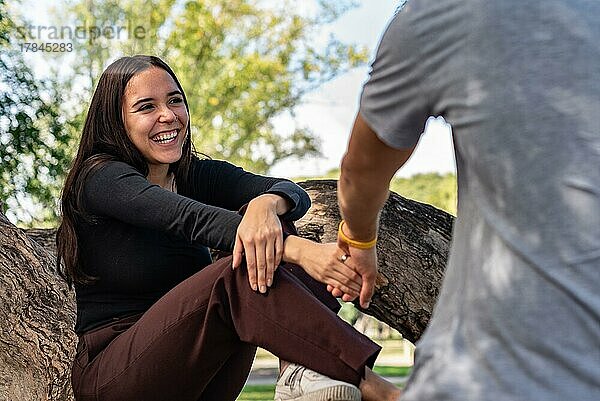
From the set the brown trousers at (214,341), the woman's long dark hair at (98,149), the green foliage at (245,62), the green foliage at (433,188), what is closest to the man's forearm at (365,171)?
the brown trousers at (214,341)

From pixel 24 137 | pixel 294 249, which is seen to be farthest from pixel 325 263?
pixel 24 137

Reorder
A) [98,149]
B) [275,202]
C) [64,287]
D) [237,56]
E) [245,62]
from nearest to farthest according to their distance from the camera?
[275,202], [98,149], [64,287], [237,56], [245,62]

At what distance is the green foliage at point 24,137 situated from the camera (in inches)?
216

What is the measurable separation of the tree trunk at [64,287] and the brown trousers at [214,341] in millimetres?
603

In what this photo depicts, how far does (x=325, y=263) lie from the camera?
2.01 m

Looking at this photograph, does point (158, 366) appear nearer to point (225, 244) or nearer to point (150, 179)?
Result: point (225, 244)

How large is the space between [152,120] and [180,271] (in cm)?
41

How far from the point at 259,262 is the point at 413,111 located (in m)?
0.88

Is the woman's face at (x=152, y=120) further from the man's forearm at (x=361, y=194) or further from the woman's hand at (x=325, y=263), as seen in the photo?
the man's forearm at (x=361, y=194)

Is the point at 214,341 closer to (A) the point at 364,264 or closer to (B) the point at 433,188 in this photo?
(A) the point at 364,264

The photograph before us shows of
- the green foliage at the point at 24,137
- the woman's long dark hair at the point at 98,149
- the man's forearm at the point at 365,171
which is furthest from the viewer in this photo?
the green foliage at the point at 24,137

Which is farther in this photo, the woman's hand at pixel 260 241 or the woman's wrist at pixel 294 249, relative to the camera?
the woman's wrist at pixel 294 249

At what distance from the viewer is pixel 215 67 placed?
1656 centimetres

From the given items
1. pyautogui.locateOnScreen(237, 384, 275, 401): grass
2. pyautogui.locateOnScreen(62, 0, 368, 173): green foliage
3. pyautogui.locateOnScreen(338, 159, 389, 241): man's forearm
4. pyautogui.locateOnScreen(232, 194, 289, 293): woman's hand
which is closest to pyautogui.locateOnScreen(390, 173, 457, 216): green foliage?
pyautogui.locateOnScreen(62, 0, 368, 173): green foliage
